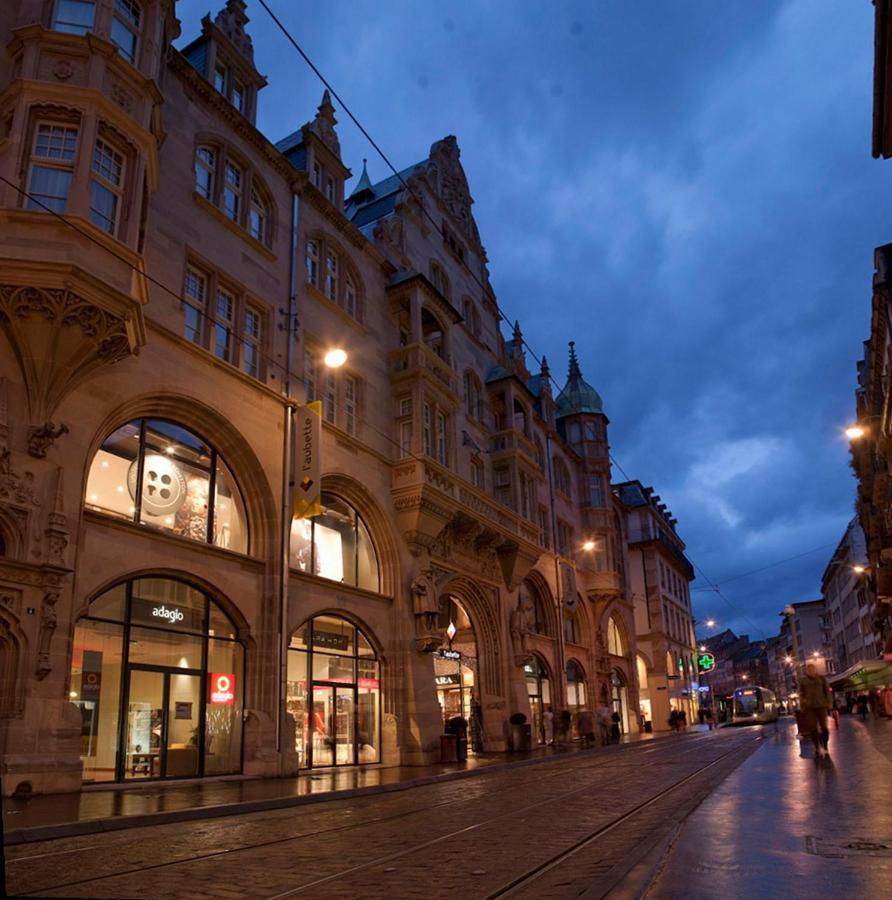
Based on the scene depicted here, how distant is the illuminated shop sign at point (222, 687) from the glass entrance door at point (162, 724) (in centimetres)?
43

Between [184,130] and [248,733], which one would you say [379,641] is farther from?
[184,130]

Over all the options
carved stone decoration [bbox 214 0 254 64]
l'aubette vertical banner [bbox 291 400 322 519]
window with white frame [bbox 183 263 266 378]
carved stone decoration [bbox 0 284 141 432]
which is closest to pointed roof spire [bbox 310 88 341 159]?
carved stone decoration [bbox 214 0 254 64]

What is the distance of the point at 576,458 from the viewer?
50156 mm

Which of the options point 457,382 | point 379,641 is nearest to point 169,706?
point 379,641

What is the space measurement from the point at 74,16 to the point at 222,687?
15176 mm

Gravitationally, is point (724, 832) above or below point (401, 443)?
below

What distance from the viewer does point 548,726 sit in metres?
35.4

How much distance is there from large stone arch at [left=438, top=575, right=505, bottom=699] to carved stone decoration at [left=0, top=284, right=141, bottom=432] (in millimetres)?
19231

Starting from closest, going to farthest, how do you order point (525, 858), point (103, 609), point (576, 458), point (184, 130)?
point (525, 858) → point (103, 609) → point (184, 130) → point (576, 458)

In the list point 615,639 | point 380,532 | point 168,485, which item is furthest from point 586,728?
point 168,485

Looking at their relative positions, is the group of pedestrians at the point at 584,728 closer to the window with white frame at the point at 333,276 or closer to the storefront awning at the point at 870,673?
the window with white frame at the point at 333,276

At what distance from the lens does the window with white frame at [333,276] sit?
26.7 metres

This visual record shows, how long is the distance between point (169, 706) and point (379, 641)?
8.46 metres

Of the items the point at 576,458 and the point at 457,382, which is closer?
the point at 457,382
